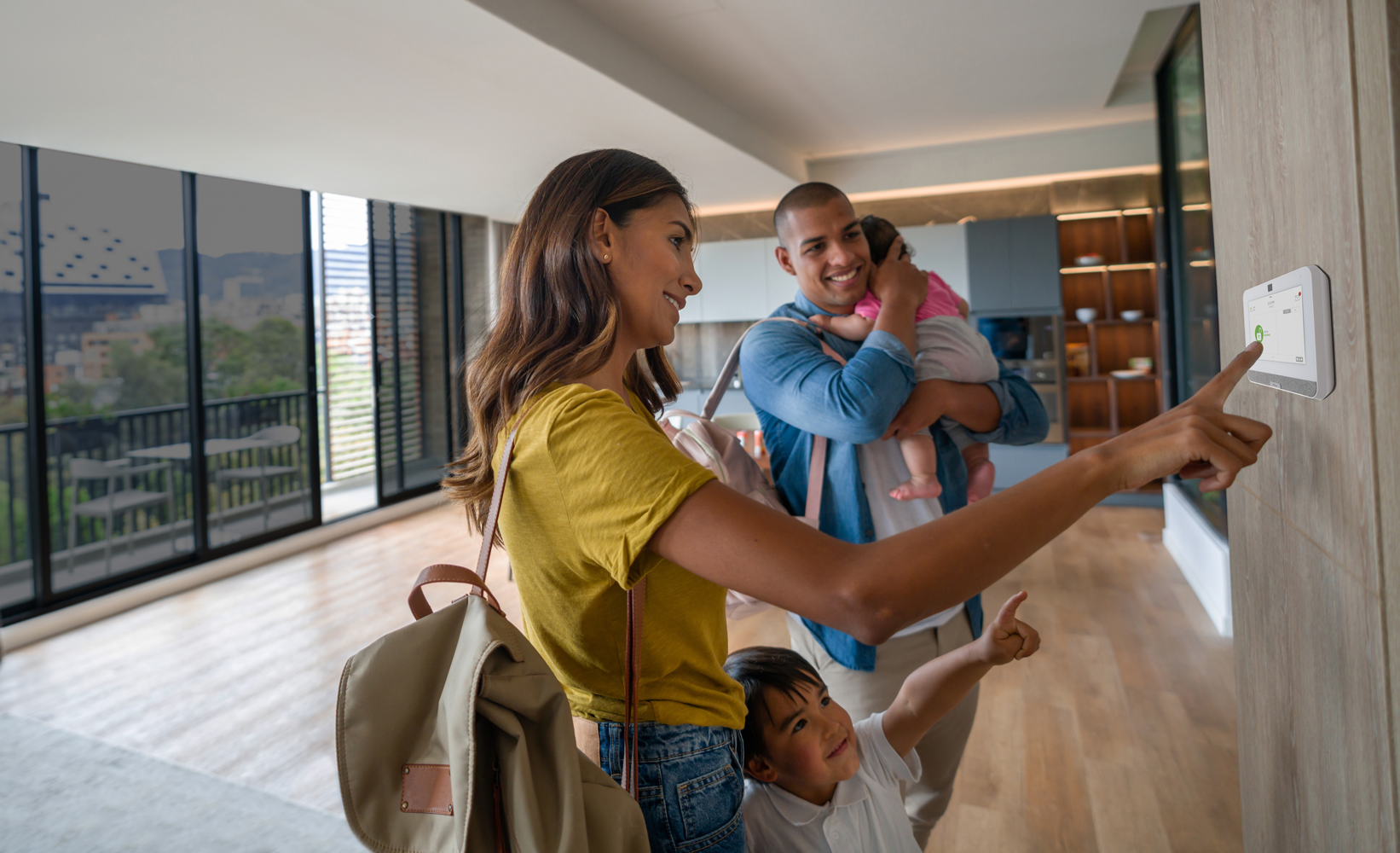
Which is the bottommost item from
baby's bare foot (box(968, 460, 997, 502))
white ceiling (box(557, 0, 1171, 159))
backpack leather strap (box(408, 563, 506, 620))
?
backpack leather strap (box(408, 563, 506, 620))

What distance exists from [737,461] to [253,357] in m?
5.54

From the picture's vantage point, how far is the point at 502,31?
10.5ft

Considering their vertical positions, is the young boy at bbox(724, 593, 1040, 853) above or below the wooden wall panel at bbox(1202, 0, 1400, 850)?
below

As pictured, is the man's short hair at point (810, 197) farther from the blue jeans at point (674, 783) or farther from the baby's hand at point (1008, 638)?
the blue jeans at point (674, 783)

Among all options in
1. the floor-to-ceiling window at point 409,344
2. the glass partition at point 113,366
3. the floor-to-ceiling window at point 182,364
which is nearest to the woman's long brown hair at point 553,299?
the floor-to-ceiling window at point 182,364

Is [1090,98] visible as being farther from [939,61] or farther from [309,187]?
[309,187]

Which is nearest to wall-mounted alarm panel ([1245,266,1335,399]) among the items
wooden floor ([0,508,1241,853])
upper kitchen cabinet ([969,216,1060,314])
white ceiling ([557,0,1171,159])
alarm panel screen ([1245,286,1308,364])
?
alarm panel screen ([1245,286,1308,364])

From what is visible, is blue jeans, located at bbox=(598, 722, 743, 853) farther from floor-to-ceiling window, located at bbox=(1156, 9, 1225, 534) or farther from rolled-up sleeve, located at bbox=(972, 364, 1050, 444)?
floor-to-ceiling window, located at bbox=(1156, 9, 1225, 534)

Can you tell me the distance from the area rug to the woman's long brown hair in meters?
1.90

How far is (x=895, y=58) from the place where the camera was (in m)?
4.84

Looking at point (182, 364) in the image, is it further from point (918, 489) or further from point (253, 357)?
point (918, 489)

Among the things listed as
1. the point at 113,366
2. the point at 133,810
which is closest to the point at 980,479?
the point at 133,810

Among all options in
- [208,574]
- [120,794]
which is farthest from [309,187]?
[120,794]

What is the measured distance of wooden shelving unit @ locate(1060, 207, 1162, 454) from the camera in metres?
6.75
